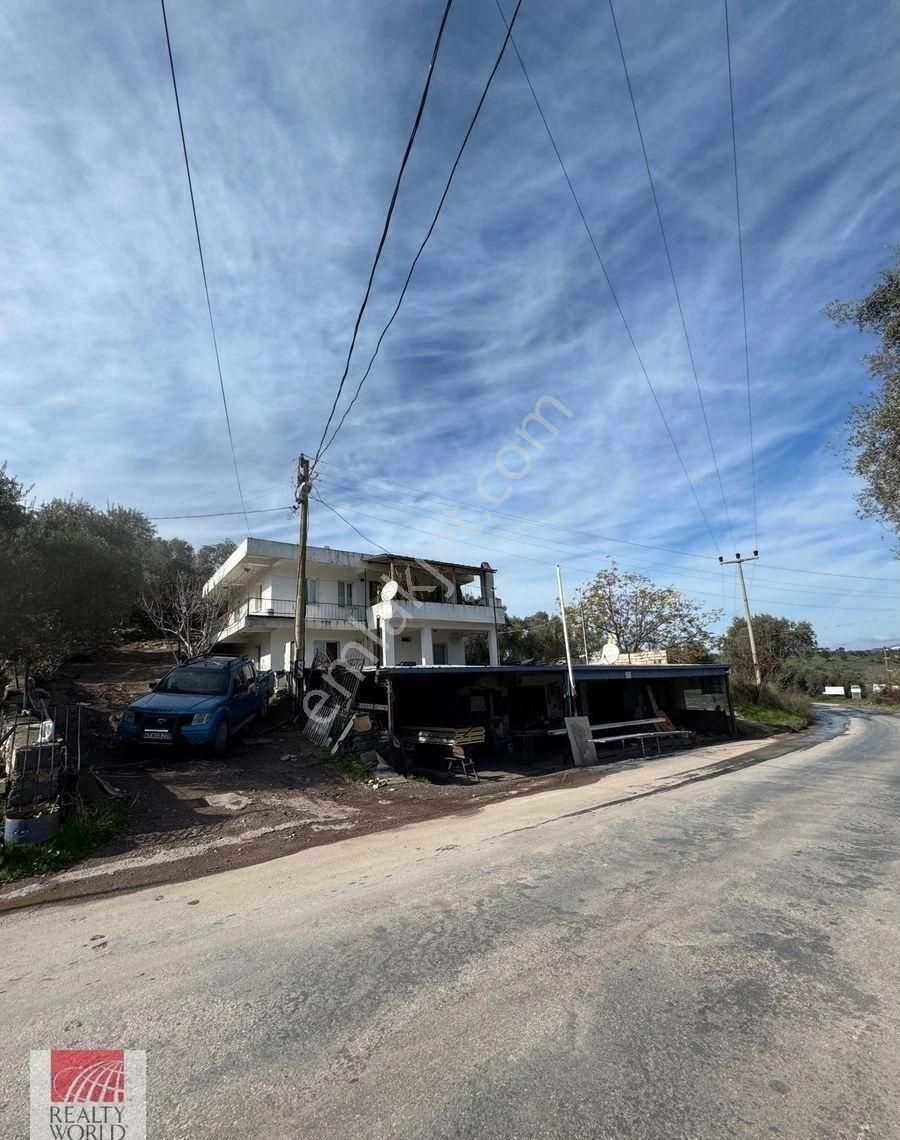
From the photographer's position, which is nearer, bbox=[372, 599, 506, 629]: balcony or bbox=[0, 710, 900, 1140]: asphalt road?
bbox=[0, 710, 900, 1140]: asphalt road

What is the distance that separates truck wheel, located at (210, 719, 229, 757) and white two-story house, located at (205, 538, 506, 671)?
47.0ft

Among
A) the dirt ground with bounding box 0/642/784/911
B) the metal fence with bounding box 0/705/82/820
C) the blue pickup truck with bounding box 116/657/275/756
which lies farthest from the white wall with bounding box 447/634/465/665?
the metal fence with bounding box 0/705/82/820

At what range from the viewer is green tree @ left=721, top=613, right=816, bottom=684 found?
41.1 meters

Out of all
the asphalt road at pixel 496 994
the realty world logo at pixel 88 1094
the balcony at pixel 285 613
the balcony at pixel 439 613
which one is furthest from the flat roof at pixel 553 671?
the balcony at pixel 285 613

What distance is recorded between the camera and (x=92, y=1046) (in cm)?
260

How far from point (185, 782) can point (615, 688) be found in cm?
1858

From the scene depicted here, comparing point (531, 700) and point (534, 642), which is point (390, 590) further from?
point (534, 642)

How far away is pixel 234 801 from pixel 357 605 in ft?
67.0

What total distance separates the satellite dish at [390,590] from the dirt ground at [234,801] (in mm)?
11376

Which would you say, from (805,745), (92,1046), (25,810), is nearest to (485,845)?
(92,1046)

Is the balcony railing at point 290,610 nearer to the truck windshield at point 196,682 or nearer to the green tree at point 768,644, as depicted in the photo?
the truck windshield at point 196,682

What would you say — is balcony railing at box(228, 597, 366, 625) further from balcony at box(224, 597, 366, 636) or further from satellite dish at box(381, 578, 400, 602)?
satellite dish at box(381, 578, 400, 602)

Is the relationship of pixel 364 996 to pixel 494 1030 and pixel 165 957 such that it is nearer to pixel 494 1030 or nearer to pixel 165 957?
pixel 494 1030

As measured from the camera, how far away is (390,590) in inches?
996
